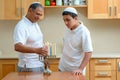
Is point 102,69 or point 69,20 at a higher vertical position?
point 69,20

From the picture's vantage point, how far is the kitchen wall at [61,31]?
4680 millimetres

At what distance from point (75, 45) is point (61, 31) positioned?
1.82 meters

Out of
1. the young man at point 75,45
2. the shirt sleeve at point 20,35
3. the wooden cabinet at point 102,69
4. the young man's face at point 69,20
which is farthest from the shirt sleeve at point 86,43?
the wooden cabinet at point 102,69

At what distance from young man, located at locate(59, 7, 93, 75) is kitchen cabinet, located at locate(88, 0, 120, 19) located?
4.60ft

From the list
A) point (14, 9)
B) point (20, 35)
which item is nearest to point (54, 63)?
point (14, 9)

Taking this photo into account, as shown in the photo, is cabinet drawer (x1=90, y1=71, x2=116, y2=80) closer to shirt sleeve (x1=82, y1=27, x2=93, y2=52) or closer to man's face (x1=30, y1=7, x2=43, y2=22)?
shirt sleeve (x1=82, y1=27, x2=93, y2=52)

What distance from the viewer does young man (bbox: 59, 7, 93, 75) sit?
2.83 m

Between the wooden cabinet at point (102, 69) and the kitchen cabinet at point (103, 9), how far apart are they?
676 mm

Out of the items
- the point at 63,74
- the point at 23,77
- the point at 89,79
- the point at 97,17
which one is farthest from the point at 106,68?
the point at 23,77

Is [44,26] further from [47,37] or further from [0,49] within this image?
[0,49]

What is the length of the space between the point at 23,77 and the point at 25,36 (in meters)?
0.46

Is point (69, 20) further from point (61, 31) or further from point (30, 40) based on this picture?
point (61, 31)

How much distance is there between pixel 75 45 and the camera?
2922mm

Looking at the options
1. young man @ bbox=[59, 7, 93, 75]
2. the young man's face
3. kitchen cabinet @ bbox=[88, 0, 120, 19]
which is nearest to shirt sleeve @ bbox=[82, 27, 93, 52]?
young man @ bbox=[59, 7, 93, 75]
